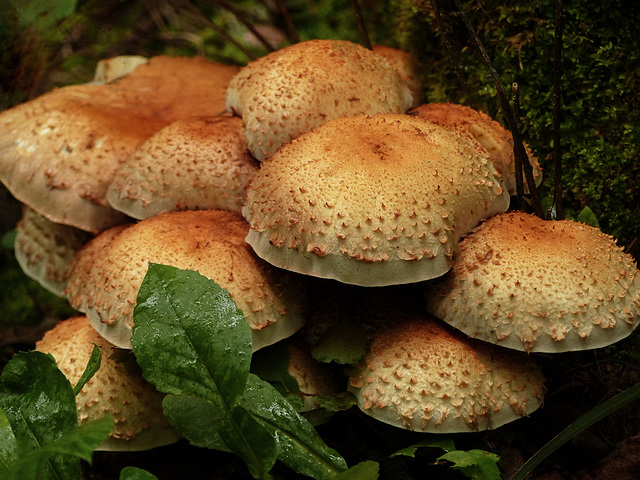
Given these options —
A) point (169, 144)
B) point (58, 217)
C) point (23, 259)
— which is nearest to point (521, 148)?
point (169, 144)

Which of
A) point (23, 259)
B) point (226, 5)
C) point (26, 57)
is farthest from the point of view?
point (26, 57)

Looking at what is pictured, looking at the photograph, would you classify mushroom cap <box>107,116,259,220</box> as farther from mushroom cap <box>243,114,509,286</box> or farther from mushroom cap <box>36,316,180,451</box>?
mushroom cap <box>36,316,180,451</box>

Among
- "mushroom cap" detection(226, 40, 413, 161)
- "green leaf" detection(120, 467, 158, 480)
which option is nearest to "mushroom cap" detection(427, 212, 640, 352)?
"mushroom cap" detection(226, 40, 413, 161)

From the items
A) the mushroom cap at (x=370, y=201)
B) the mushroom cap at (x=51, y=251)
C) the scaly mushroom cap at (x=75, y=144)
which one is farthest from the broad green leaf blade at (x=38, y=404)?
the mushroom cap at (x=51, y=251)

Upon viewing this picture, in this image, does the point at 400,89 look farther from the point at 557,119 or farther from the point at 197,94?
the point at 197,94

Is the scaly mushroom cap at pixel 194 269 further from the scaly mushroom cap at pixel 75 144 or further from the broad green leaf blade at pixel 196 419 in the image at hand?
the scaly mushroom cap at pixel 75 144

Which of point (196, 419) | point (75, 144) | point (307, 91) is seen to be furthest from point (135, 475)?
point (75, 144)

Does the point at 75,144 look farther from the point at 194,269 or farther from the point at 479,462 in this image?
the point at 479,462
